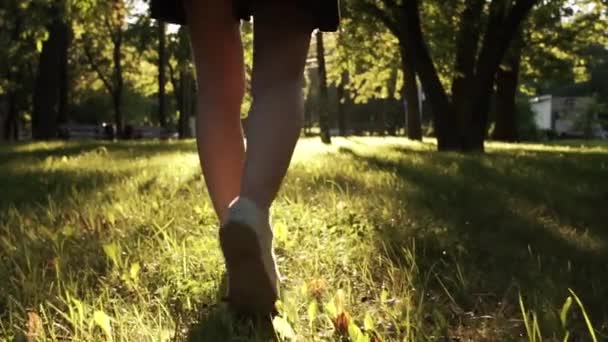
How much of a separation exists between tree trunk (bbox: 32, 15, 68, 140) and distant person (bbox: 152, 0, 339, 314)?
53.5 ft

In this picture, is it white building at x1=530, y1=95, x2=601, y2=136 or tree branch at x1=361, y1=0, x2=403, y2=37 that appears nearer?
tree branch at x1=361, y1=0, x2=403, y2=37

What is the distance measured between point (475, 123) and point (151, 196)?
35.0 feet

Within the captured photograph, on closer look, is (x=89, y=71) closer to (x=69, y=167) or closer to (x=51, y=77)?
(x=51, y=77)

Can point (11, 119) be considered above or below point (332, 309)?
above

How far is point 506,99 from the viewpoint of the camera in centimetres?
2680

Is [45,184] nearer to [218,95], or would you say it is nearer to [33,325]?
[218,95]

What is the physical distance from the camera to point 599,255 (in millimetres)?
2881

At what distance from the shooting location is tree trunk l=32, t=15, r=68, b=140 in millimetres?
17812

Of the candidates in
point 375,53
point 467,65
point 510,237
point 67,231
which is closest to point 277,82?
point 67,231

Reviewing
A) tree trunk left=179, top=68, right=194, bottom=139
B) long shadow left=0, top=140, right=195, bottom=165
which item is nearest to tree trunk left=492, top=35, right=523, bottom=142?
long shadow left=0, top=140, right=195, bottom=165

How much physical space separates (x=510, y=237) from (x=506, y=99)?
2460cm

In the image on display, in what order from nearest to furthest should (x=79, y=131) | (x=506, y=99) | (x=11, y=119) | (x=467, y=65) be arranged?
(x=467, y=65) → (x=506, y=99) → (x=79, y=131) → (x=11, y=119)

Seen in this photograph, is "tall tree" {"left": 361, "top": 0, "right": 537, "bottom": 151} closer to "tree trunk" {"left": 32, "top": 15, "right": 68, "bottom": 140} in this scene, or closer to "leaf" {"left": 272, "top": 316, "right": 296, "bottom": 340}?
"tree trunk" {"left": 32, "top": 15, "right": 68, "bottom": 140}

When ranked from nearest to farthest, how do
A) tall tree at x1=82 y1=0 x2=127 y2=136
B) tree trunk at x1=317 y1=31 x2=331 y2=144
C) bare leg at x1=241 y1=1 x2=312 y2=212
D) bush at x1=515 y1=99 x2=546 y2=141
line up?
bare leg at x1=241 y1=1 x2=312 y2=212 < tree trunk at x1=317 y1=31 x2=331 y2=144 < tall tree at x1=82 y1=0 x2=127 y2=136 < bush at x1=515 y1=99 x2=546 y2=141
